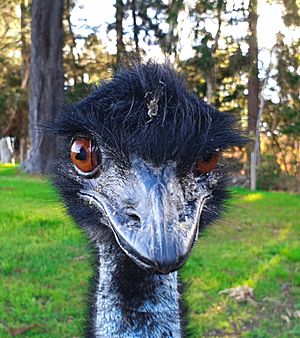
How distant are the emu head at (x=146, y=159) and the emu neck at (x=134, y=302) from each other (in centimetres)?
10

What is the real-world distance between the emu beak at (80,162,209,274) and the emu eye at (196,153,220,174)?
7cm

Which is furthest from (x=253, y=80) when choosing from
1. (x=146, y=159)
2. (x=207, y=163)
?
(x=146, y=159)

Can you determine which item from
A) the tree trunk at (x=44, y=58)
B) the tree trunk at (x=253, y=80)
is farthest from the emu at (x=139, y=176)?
the tree trunk at (x=44, y=58)

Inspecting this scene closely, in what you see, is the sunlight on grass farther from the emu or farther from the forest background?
the emu

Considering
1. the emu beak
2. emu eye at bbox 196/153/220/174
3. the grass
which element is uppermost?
emu eye at bbox 196/153/220/174

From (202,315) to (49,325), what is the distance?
914mm

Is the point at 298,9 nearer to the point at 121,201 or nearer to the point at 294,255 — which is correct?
the point at 294,255

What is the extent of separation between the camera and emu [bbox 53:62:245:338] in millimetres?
1403

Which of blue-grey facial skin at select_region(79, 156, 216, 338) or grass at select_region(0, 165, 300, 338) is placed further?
grass at select_region(0, 165, 300, 338)

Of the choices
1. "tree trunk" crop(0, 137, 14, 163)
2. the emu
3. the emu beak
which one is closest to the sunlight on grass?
the emu

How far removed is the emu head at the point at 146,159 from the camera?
4.42 ft

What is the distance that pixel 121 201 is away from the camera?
147 cm

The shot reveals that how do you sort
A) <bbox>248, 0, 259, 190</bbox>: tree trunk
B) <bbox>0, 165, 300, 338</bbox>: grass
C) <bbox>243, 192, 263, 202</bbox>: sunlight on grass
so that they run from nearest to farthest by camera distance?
<bbox>0, 165, 300, 338</bbox>: grass
<bbox>243, 192, 263, 202</bbox>: sunlight on grass
<bbox>248, 0, 259, 190</bbox>: tree trunk

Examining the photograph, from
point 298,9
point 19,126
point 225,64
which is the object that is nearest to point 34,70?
point 225,64
